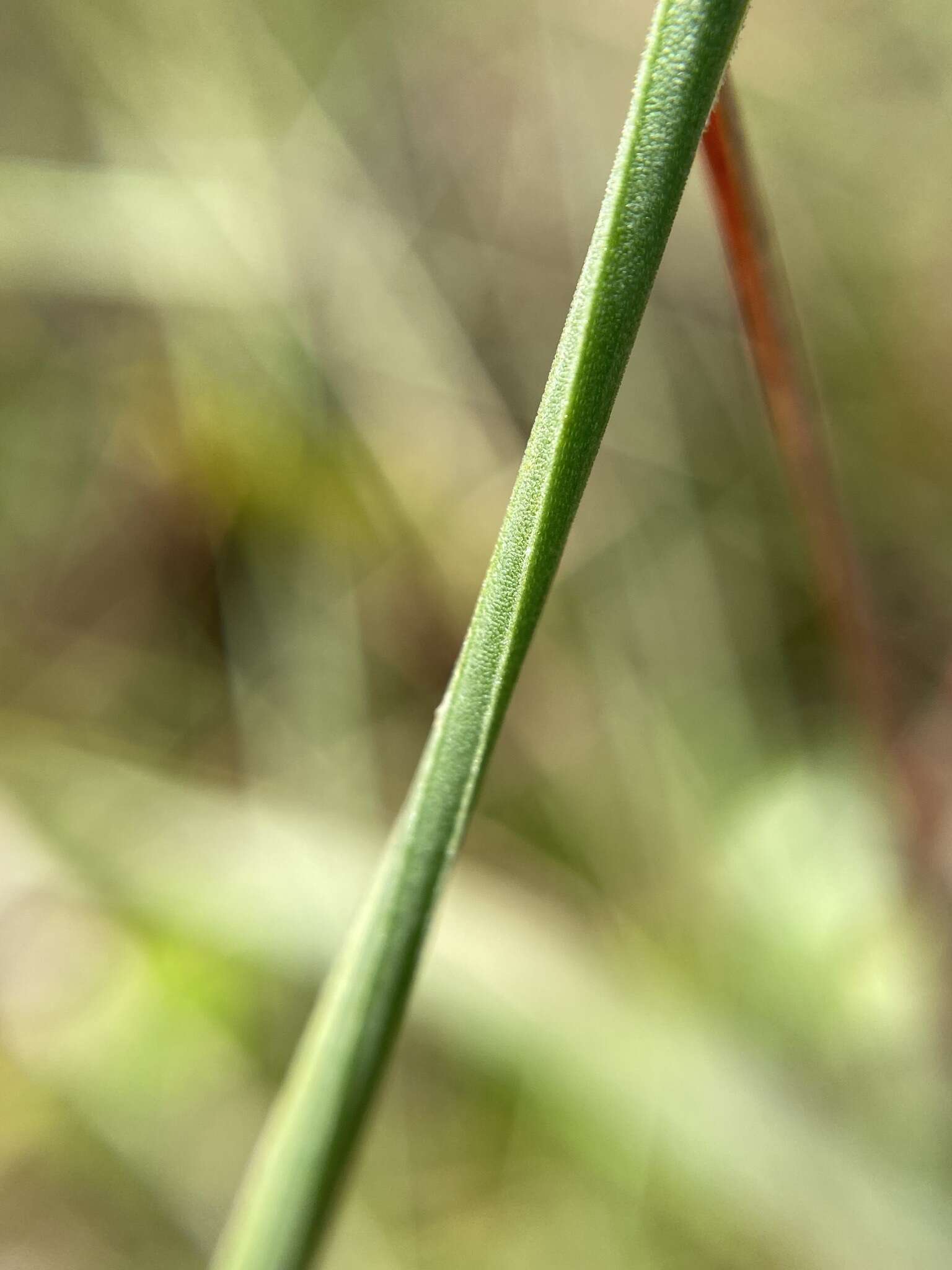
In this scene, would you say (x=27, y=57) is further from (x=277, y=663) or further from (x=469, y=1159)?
(x=469, y=1159)

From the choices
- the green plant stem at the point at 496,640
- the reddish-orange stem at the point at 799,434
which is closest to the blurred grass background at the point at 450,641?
the reddish-orange stem at the point at 799,434

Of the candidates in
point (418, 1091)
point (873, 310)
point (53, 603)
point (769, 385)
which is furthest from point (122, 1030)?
point (873, 310)

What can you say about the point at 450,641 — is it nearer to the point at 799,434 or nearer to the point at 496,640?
the point at 799,434

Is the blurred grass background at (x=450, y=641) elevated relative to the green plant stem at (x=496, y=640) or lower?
elevated

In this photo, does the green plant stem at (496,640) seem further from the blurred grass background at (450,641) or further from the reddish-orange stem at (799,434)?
the blurred grass background at (450,641)

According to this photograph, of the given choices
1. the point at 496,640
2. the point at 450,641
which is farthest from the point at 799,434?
the point at 450,641
